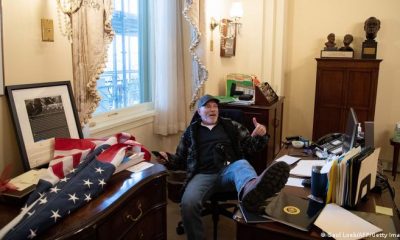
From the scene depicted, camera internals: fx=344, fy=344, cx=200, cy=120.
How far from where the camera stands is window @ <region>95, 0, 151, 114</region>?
8.98 feet

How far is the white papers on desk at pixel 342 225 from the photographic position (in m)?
1.33

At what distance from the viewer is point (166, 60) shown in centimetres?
312

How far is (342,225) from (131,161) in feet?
3.37

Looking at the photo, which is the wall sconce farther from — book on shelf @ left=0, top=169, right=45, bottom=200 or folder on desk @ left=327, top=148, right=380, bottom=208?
book on shelf @ left=0, top=169, right=45, bottom=200

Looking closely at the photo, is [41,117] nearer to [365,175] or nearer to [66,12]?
[66,12]

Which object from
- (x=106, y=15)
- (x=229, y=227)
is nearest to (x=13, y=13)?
(x=106, y=15)

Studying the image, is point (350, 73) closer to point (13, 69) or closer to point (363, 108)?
point (363, 108)

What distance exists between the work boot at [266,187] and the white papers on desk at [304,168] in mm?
395

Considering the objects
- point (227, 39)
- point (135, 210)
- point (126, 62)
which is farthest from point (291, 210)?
point (227, 39)

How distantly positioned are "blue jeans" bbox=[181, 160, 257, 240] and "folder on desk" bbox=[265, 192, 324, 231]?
0.43m

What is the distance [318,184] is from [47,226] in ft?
3.86

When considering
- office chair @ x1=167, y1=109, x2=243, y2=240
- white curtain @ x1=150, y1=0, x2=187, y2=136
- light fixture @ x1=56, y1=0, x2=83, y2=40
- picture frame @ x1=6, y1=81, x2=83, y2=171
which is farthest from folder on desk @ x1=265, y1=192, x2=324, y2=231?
white curtain @ x1=150, y1=0, x2=187, y2=136

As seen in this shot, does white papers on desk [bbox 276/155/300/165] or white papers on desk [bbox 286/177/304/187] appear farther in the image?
white papers on desk [bbox 276/155/300/165]

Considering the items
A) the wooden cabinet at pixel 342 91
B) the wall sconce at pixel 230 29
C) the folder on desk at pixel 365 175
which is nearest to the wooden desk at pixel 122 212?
the folder on desk at pixel 365 175
